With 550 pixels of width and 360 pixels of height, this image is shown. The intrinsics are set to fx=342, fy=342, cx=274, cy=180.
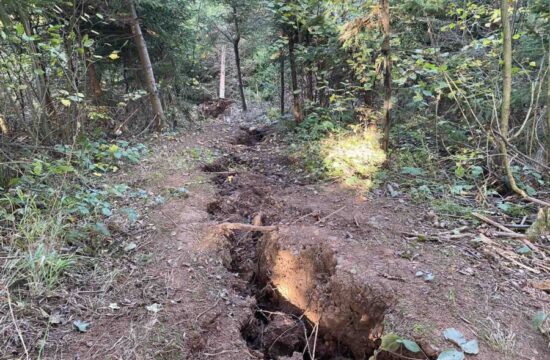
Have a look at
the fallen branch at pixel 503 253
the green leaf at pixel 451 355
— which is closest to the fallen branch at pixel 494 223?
the fallen branch at pixel 503 253

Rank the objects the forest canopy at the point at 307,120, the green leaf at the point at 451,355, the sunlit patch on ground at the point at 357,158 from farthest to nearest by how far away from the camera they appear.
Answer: the sunlit patch on ground at the point at 357,158
the forest canopy at the point at 307,120
the green leaf at the point at 451,355

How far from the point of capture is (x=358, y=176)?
19.4 ft

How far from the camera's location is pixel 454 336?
8.78ft

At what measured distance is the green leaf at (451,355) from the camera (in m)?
2.48

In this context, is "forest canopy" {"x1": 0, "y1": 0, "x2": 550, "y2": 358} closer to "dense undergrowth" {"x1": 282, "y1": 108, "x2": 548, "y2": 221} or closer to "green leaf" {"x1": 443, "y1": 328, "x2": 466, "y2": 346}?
"dense undergrowth" {"x1": 282, "y1": 108, "x2": 548, "y2": 221}

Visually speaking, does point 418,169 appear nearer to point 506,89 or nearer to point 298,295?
point 506,89

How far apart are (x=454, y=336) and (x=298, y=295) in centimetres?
178

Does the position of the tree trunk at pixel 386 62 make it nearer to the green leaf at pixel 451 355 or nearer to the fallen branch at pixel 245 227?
the fallen branch at pixel 245 227

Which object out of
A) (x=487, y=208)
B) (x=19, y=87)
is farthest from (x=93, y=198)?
(x=487, y=208)

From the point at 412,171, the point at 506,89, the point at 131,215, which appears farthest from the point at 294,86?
the point at 131,215

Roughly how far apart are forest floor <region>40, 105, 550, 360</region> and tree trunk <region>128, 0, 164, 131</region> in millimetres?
4479

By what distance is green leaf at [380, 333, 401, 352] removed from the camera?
107 inches

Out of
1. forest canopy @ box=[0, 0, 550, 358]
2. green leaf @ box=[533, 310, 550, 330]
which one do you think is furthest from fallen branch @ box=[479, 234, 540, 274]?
green leaf @ box=[533, 310, 550, 330]

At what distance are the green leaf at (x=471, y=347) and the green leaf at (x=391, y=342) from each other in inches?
18.3
